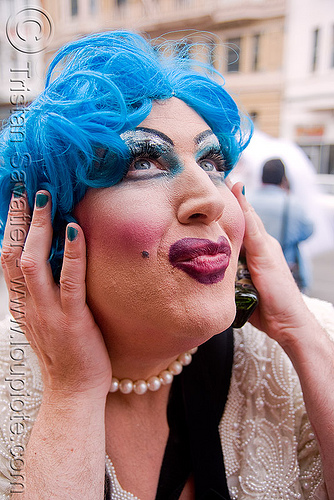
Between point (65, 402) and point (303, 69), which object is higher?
point (303, 69)

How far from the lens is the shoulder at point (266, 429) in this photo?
107 cm

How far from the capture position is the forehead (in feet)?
2.93

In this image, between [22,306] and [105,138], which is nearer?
[105,138]

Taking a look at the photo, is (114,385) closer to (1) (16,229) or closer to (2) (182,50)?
(1) (16,229)

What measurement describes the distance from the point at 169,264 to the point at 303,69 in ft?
40.3

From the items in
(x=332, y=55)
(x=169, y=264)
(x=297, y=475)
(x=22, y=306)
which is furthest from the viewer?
(x=332, y=55)

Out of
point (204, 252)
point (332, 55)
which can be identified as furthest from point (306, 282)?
point (332, 55)

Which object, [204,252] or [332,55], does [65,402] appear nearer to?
[204,252]

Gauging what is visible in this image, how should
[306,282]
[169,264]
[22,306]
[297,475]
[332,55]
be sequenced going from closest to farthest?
1. [169,264]
2. [22,306]
3. [297,475]
4. [306,282]
5. [332,55]

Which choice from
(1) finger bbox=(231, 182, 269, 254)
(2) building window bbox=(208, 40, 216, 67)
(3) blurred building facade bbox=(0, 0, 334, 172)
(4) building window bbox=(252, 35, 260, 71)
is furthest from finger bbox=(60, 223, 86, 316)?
(4) building window bbox=(252, 35, 260, 71)

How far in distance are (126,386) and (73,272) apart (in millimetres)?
397

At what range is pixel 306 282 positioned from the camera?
3232 mm

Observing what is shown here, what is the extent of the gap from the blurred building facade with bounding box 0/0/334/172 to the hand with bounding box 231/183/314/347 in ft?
35.1

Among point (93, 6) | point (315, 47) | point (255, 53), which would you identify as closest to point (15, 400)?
point (315, 47)
